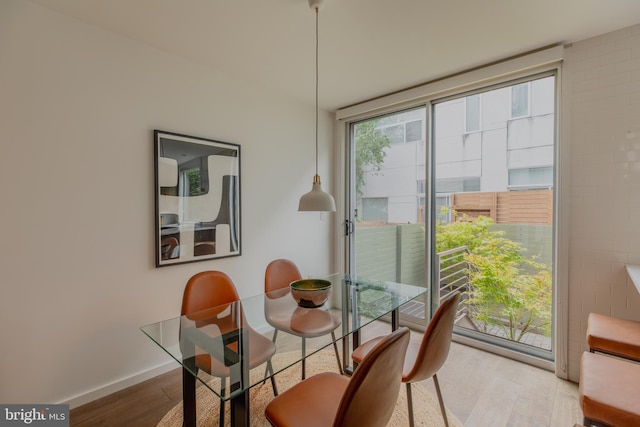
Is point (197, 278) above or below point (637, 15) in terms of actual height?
Answer: below

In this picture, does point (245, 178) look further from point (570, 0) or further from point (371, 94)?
point (570, 0)

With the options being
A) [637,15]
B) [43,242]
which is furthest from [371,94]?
[43,242]

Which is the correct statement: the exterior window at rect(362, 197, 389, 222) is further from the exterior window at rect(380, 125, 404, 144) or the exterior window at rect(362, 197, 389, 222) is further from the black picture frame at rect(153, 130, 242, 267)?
the black picture frame at rect(153, 130, 242, 267)

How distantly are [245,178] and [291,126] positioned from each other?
866 millimetres

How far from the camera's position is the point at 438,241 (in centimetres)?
302

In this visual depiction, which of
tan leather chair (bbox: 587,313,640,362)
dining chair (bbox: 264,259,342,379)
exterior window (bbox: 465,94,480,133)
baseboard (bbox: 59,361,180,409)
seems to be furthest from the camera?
exterior window (bbox: 465,94,480,133)

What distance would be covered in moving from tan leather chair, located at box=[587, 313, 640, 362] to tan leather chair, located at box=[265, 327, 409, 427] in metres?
1.31

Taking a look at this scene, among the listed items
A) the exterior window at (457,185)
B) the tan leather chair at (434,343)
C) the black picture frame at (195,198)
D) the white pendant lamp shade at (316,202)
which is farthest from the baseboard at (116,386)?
the exterior window at (457,185)

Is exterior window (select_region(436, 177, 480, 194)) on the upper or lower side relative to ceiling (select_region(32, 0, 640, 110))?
lower

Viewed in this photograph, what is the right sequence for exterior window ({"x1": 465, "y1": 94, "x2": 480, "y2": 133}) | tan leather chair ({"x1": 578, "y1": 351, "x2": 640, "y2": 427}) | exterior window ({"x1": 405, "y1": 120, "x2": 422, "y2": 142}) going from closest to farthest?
1. tan leather chair ({"x1": 578, "y1": 351, "x2": 640, "y2": 427})
2. exterior window ({"x1": 465, "y1": 94, "x2": 480, "y2": 133})
3. exterior window ({"x1": 405, "y1": 120, "x2": 422, "y2": 142})

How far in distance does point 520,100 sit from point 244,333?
2.86 metres

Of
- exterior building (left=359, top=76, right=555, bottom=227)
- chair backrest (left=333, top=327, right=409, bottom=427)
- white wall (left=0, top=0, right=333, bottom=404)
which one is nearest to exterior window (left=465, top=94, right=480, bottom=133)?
exterior building (left=359, top=76, right=555, bottom=227)

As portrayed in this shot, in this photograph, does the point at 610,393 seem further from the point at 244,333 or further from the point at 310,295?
the point at 244,333

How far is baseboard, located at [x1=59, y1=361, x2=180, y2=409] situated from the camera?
1910 mm
